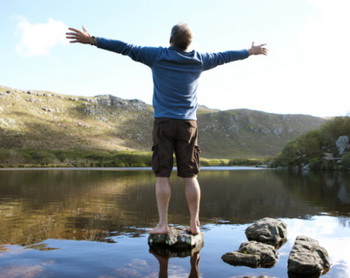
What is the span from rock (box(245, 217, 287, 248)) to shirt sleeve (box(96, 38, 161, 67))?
311cm

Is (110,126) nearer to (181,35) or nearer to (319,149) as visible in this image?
(319,149)

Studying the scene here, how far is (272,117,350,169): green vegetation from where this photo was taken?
5518cm

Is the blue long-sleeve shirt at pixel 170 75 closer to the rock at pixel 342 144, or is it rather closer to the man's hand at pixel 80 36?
the man's hand at pixel 80 36

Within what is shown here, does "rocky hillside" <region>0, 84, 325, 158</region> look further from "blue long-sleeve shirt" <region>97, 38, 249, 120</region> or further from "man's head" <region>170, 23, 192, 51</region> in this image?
"man's head" <region>170, 23, 192, 51</region>

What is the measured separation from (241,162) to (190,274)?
88.8 metres

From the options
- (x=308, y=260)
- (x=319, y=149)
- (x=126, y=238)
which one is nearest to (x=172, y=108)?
(x=126, y=238)

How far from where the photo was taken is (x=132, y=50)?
476 cm

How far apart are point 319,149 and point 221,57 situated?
60.4 m

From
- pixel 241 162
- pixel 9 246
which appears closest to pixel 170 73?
pixel 9 246

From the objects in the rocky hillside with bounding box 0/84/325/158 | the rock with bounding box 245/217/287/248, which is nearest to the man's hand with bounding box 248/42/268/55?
the rock with bounding box 245/217/287/248

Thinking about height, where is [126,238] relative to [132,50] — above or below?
below

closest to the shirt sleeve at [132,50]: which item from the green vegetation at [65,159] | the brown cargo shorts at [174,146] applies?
the brown cargo shorts at [174,146]

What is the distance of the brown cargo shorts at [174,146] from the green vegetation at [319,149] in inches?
2129

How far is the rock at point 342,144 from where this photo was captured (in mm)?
54875
